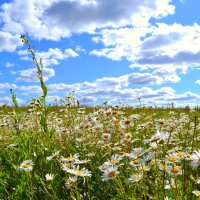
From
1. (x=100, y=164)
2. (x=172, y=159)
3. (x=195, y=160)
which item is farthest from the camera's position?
(x=100, y=164)

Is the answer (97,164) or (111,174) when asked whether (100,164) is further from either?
(111,174)

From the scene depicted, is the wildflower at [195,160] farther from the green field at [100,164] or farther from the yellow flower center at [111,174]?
the yellow flower center at [111,174]

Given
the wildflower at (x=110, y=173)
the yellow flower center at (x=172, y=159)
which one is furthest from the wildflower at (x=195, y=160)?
the wildflower at (x=110, y=173)

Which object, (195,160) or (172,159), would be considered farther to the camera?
(172,159)

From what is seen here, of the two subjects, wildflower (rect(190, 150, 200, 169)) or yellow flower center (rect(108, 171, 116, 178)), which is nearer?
wildflower (rect(190, 150, 200, 169))

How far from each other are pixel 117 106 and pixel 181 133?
4.37 feet

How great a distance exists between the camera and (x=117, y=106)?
755cm

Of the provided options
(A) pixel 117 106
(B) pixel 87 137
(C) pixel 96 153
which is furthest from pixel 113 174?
(A) pixel 117 106

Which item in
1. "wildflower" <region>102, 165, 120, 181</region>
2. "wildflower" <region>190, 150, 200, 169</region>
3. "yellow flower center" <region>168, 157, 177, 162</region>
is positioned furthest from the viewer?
"wildflower" <region>102, 165, 120, 181</region>

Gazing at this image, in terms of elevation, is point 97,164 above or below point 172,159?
below

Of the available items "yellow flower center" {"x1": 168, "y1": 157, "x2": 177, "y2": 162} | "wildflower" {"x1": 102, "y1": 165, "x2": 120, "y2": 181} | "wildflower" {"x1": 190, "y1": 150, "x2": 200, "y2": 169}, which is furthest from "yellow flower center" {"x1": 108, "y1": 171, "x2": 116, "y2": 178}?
"wildflower" {"x1": 190, "y1": 150, "x2": 200, "y2": 169}

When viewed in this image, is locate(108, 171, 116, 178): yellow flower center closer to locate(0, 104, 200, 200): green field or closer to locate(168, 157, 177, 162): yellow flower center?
locate(0, 104, 200, 200): green field

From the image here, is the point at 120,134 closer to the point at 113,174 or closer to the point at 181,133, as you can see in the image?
the point at 181,133

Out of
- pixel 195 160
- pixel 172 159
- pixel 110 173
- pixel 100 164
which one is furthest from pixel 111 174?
pixel 100 164
